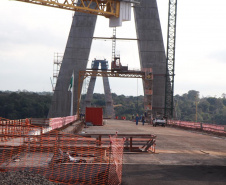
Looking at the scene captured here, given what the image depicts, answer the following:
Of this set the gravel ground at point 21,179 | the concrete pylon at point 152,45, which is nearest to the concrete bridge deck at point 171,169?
the gravel ground at point 21,179

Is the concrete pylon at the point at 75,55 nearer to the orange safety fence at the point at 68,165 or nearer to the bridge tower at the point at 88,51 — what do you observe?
the bridge tower at the point at 88,51

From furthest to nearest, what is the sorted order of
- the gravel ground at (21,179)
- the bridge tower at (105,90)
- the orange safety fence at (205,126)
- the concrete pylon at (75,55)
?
1. the bridge tower at (105,90)
2. the concrete pylon at (75,55)
3. the orange safety fence at (205,126)
4. the gravel ground at (21,179)

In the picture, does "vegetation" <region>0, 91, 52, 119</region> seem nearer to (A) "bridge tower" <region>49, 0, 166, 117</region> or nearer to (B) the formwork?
(A) "bridge tower" <region>49, 0, 166, 117</region>

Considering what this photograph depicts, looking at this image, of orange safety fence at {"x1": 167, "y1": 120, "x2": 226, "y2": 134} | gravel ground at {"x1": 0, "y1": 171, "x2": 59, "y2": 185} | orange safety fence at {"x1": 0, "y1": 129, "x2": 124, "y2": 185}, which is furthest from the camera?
orange safety fence at {"x1": 167, "y1": 120, "x2": 226, "y2": 134}

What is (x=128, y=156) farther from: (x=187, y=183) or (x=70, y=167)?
(x=187, y=183)

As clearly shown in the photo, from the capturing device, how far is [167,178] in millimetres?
11422

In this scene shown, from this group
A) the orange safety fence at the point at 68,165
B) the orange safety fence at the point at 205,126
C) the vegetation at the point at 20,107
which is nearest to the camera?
the orange safety fence at the point at 68,165

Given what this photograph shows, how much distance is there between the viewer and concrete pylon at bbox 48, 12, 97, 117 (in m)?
68.6

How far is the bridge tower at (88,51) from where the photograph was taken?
68.8 metres

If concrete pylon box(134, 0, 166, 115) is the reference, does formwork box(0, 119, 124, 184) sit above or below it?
below

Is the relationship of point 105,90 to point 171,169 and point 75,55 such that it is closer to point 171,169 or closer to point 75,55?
point 75,55

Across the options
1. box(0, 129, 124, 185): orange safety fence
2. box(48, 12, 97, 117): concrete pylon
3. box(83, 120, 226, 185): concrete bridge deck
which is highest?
box(48, 12, 97, 117): concrete pylon

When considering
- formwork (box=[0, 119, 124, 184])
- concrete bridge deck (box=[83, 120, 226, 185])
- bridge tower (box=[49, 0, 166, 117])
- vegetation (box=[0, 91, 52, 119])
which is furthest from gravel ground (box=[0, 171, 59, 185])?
vegetation (box=[0, 91, 52, 119])

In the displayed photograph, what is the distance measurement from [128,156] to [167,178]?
535 cm
